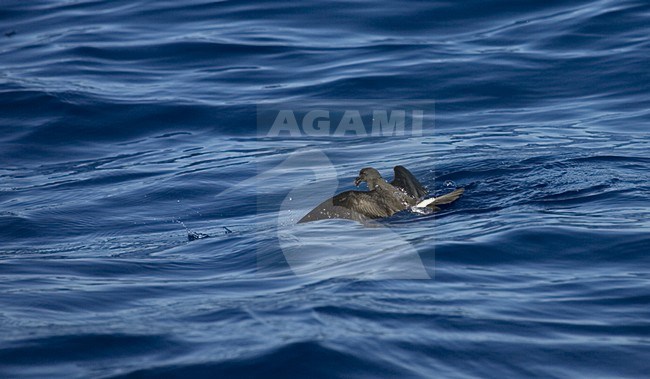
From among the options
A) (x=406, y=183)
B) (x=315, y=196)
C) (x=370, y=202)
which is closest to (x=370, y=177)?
(x=370, y=202)

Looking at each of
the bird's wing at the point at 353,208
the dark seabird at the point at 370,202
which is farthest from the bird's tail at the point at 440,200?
the bird's wing at the point at 353,208

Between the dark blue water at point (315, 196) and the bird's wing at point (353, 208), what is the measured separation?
13 cm

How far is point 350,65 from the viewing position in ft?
44.4

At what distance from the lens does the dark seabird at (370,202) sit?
741cm

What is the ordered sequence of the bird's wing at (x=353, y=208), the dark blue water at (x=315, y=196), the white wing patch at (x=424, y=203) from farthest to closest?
the white wing patch at (x=424, y=203)
the bird's wing at (x=353, y=208)
the dark blue water at (x=315, y=196)

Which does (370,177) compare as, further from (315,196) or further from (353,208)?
(315,196)

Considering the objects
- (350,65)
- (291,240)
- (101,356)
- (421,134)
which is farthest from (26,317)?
(350,65)

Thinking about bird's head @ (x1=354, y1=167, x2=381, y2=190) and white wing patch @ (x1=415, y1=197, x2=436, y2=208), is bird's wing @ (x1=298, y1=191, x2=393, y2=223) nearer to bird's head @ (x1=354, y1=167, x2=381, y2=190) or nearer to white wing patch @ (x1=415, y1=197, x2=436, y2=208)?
bird's head @ (x1=354, y1=167, x2=381, y2=190)

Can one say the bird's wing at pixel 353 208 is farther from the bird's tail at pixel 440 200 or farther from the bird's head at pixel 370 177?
the bird's tail at pixel 440 200

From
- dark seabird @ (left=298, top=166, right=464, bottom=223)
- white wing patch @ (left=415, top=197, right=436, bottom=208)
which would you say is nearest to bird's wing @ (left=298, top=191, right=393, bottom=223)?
dark seabird @ (left=298, top=166, right=464, bottom=223)

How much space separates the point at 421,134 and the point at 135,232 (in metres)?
3.76

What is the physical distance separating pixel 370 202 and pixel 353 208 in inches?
5.2

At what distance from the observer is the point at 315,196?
354 inches

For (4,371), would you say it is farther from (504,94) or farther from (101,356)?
(504,94)
